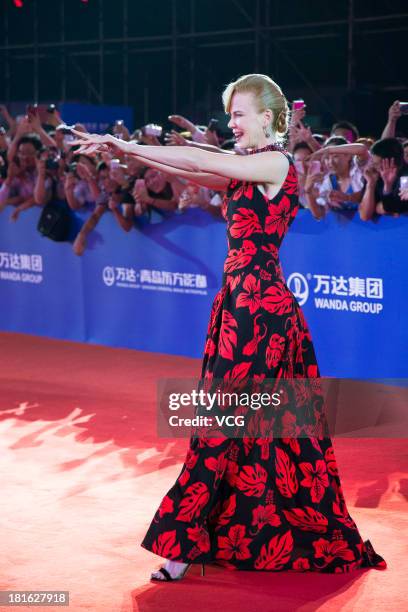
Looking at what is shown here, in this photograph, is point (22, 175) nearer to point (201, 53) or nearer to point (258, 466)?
point (258, 466)

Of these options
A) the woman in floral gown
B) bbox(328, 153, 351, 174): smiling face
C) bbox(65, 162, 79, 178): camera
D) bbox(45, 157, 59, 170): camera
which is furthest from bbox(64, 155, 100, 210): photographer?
the woman in floral gown

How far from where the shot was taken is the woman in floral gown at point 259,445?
3928 millimetres

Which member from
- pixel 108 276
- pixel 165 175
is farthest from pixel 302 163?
pixel 108 276

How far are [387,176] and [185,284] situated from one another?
7.81 ft

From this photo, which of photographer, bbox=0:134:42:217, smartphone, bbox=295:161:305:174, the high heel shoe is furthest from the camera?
photographer, bbox=0:134:42:217

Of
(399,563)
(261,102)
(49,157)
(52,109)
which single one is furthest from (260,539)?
(49,157)

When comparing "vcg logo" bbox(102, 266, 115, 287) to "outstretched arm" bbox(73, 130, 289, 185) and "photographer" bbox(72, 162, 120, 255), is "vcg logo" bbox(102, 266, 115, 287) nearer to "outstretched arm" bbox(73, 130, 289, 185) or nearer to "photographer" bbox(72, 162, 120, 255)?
"photographer" bbox(72, 162, 120, 255)

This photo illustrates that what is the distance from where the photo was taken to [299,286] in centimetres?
820

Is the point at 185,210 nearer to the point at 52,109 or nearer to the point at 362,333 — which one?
the point at 52,109

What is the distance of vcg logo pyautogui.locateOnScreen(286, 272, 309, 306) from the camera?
26.7 feet

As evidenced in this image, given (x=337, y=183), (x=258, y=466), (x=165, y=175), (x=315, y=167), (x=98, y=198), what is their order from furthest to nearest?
(x=98, y=198)
(x=165, y=175)
(x=337, y=183)
(x=315, y=167)
(x=258, y=466)

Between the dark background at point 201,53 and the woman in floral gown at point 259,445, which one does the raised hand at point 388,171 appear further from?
the dark background at point 201,53

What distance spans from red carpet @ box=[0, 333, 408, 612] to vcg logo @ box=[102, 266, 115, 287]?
49.6 inches

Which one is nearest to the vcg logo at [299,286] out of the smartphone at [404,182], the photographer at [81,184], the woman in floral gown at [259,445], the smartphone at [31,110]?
the smartphone at [404,182]
